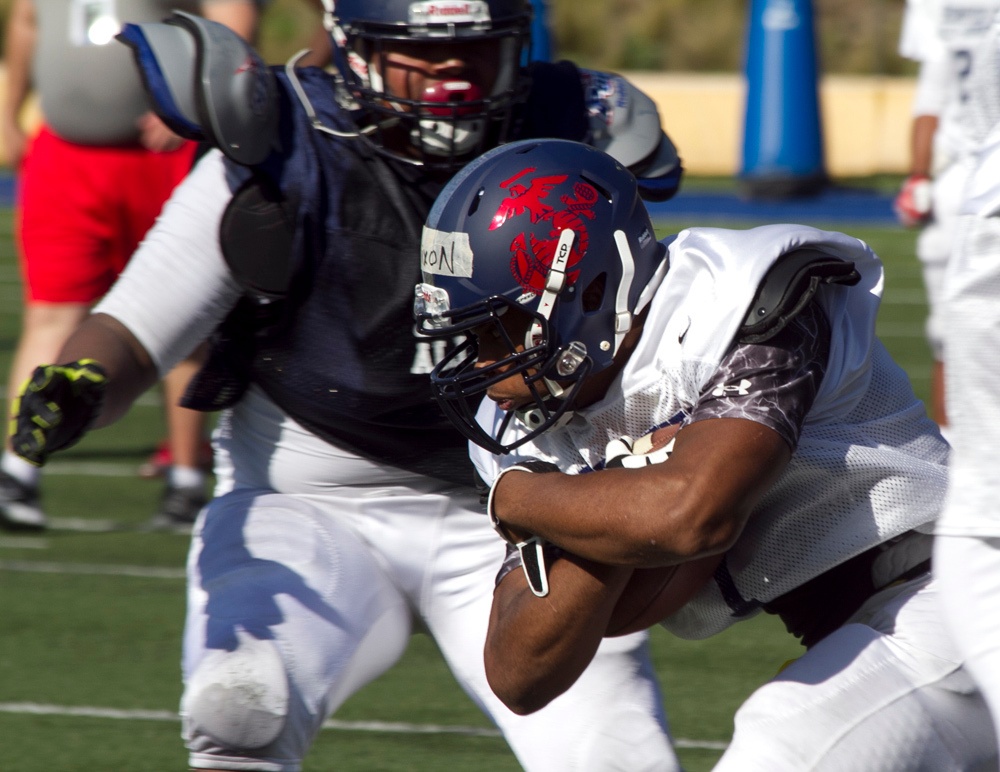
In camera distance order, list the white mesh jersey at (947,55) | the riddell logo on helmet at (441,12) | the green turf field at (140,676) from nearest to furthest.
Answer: the riddell logo on helmet at (441,12) → the green turf field at (140,676) → the white mesh jersey at (947,55)

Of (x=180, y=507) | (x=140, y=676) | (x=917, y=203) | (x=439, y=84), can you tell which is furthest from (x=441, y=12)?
(x=917, y=203)

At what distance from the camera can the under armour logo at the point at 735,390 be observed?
84.0 inches

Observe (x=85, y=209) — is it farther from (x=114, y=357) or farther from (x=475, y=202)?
(x=475, y=202)

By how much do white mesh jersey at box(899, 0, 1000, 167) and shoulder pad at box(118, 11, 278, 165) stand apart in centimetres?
358

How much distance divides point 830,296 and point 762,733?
0.60m

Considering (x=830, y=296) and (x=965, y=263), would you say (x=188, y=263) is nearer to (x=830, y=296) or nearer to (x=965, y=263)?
(x=830, y=296)

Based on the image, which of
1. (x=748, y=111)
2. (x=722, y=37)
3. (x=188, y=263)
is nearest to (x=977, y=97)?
(x=188, y=263)

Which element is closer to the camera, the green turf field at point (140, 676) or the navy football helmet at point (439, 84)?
the navy football helmet at point (439, 84)

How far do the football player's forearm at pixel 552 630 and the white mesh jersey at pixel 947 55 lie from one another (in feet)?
13.0

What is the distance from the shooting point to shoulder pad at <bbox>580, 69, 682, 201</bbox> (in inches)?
118

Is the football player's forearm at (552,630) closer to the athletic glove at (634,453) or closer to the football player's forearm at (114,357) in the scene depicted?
the athletic glove at (634,453)

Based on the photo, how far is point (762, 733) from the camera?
2.21 m

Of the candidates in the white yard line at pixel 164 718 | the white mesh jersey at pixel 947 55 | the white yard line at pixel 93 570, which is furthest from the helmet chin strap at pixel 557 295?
the white mesh jersey at pixel 947 55

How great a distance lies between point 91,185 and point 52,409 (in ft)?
10.2
